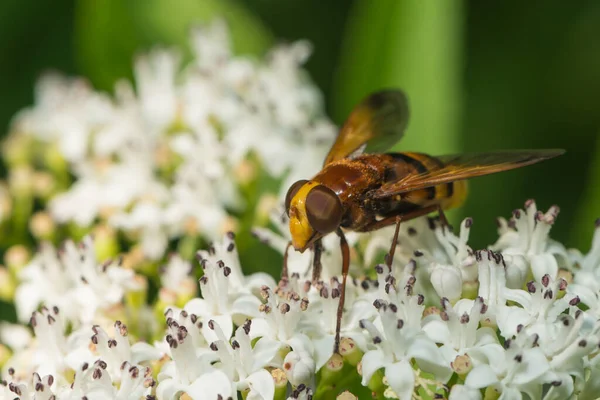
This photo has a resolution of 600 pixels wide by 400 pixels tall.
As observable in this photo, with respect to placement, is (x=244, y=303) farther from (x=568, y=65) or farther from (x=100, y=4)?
(x=568, y=65)

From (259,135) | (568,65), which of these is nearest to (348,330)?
(259,135)

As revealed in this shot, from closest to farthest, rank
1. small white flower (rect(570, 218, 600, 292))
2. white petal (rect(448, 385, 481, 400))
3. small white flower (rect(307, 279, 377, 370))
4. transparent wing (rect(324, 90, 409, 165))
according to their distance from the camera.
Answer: white petal (rect(448, 385, 481, 400)), small white flower (rect(307, 279, 377, 370)), small white flower (rect(570, 218, 600, 292)), transparent wing (rect(324, 90, 409, 165))

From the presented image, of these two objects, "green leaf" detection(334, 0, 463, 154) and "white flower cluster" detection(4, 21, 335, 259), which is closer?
"white flower cluster" detection(4, 21, 335, 259)

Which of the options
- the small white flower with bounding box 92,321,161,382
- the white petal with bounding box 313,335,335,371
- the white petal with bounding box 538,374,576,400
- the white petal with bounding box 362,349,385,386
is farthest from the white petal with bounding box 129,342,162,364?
the white petal with bounding box 538,374,576,400

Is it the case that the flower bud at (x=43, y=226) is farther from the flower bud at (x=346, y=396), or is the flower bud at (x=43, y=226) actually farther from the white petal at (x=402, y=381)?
the white petal at (x=402, y=381)

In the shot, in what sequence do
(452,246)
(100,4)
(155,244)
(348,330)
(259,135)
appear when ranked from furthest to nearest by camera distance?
(100,4) → (259,135) → (155,244) → (452,246) → (348,330)

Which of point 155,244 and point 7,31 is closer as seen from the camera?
point 155,244

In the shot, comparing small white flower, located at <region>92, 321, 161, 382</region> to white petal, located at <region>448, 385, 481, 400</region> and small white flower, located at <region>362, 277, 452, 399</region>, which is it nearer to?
small white flower, located at <region>362, 277, 452, 399</region>
